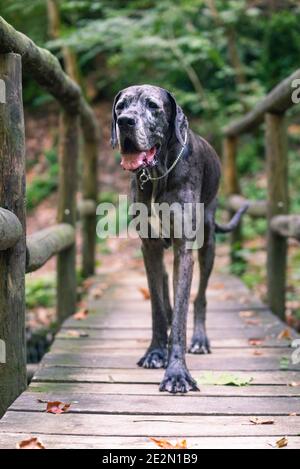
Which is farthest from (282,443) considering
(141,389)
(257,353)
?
(257,353)

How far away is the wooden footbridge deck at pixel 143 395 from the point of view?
2.36 metres

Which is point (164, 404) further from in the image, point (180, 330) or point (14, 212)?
point (14, 212)

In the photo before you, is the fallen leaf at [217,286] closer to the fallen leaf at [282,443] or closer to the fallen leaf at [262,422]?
the fallen leaf at [262,422]

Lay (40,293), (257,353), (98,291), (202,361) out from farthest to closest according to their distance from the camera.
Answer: (40,293), (98,291), (257,353), (202,361)

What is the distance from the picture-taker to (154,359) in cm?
342

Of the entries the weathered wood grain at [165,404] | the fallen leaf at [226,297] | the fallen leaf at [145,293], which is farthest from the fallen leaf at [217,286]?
the weathered wood grain at [165,404]

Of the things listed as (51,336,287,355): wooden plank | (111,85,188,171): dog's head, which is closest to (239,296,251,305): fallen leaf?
(51,336,287,355): wooden plank

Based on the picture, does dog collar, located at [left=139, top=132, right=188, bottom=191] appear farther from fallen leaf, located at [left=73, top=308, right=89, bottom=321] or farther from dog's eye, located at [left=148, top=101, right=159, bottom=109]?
fallen leaf, located at [left=73, top=308, right=89, bottom=321]

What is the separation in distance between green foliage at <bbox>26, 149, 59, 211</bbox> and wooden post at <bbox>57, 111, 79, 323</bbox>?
21.8ft

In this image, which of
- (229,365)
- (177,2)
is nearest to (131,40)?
(177,2)

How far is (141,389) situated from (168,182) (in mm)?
1044

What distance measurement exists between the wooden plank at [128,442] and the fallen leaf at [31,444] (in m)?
0.02

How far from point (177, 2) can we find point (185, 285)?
7547mm

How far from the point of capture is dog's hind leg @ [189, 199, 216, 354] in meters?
3.77
